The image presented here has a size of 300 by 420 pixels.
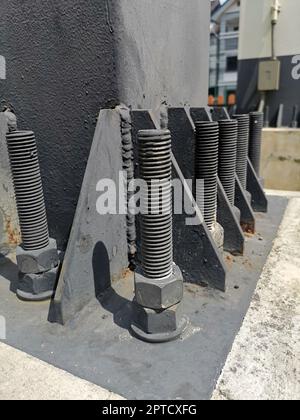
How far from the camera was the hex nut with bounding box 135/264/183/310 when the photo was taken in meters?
1.52

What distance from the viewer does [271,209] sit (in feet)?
11.3

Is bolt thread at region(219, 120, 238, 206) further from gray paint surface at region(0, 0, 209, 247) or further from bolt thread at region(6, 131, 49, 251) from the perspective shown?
bolt thread at region(6, 131, 49, 251)

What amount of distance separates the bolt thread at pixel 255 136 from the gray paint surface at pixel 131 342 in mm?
1744

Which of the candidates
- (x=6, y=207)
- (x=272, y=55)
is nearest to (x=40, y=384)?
(x=6, y=207)

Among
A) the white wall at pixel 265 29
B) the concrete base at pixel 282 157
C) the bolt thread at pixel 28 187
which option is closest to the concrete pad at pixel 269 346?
the bolt thread at pixel 28 187

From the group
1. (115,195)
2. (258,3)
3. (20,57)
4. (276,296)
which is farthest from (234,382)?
(258,3)

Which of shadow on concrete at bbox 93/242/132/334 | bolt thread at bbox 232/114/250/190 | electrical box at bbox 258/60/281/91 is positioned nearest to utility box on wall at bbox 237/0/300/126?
electrical box at bbox 258/60/281/91

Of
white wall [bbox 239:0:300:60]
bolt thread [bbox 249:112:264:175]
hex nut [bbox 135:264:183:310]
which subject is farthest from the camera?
white wall [bbox 239:0:300:60]

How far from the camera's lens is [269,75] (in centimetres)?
710

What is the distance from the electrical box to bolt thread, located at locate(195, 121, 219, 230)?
5.81 m

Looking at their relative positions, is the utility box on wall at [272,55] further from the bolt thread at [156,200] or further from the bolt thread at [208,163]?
the bolt thread at [156,200]

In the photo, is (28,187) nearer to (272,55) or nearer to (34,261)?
(34,261)

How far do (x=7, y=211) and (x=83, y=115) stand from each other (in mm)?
1000

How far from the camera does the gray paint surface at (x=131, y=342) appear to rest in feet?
4.35
